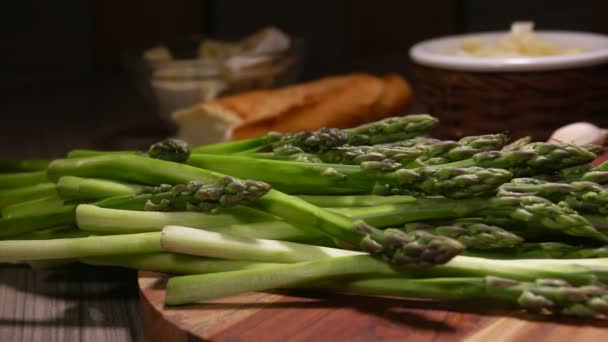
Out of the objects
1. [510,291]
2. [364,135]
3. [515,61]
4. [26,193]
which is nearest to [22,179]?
[26,193]

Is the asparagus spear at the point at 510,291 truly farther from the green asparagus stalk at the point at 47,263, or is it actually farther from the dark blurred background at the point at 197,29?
the dark blurred background at the point at 197,29

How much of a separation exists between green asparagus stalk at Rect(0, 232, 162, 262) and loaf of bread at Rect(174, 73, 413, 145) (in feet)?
2.56

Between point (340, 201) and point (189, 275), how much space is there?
9.0 inches

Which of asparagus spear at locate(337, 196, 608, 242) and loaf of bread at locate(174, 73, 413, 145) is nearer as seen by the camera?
asparagus spear at locate(337, 196, 608, 242)

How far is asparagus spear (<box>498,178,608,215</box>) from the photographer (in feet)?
3.17

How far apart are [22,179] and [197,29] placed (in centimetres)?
171

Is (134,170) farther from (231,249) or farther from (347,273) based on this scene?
(347,273)

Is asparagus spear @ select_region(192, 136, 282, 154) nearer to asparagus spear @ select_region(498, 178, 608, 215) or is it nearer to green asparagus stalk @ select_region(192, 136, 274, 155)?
green asparagus stalk @ select_region(192, 136, 274, 155)

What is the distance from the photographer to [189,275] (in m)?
0.97

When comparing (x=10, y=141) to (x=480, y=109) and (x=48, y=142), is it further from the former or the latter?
(x=480, y=109)

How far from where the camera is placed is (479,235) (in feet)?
3.09

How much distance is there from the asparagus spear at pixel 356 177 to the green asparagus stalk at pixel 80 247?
17 cm

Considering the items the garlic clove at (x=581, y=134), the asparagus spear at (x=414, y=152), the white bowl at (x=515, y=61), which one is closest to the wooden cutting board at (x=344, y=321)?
the asparagus spear at (x=414, y=152)

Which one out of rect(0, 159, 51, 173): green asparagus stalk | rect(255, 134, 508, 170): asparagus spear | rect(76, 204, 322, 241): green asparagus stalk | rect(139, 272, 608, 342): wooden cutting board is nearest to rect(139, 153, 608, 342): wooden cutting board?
rect(139, 272, 608, 342): wooden cutting board
